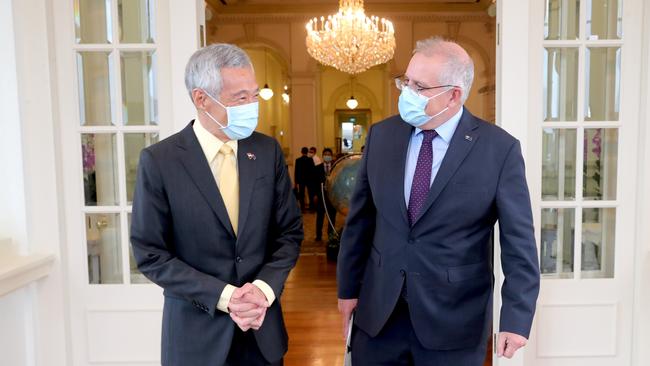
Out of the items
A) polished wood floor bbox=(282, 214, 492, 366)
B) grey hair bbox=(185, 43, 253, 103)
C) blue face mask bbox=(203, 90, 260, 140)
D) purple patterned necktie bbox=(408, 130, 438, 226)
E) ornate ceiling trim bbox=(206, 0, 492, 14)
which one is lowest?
polished wood floor bbox=(282, 214, 492, 366)

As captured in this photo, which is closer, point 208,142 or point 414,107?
point 208,142

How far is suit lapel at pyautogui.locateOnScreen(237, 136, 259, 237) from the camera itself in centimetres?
154

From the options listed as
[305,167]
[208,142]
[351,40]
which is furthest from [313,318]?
[305,167]

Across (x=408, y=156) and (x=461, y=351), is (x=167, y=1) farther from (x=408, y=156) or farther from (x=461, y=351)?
(x=461, y=351)

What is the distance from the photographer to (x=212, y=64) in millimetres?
1502

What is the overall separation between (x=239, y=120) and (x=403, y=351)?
1.00 meters

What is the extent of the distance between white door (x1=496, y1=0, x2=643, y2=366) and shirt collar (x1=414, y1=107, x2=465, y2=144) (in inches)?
34.8

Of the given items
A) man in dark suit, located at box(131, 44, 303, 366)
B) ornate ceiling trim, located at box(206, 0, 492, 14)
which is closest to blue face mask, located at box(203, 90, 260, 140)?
man in dark suit, located at box(131, 44, 303, 366)

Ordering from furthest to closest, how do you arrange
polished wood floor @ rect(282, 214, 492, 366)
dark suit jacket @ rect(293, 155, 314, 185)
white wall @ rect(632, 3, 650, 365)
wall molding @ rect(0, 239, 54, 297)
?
dark suit jacket @ rect(293, 155, 314, 185) → polished wood floor @ rect(282, 214, 492, 366) → white wall @ rect(632, 3, 650, 365) → wall molding @ rect(0, 239, 54, 297)

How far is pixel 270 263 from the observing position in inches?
63.3

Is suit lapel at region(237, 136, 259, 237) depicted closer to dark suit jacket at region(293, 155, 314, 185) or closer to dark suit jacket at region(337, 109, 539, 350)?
dark suit jacket at region(337, 109, 539, 350)

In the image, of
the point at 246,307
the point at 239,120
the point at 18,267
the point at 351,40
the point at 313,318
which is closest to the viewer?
the point at 246,307

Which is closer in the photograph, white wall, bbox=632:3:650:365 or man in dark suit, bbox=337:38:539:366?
man in dark suit, bbox=337:38:539:366

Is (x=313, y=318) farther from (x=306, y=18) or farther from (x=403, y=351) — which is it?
(x=306, y=18)
